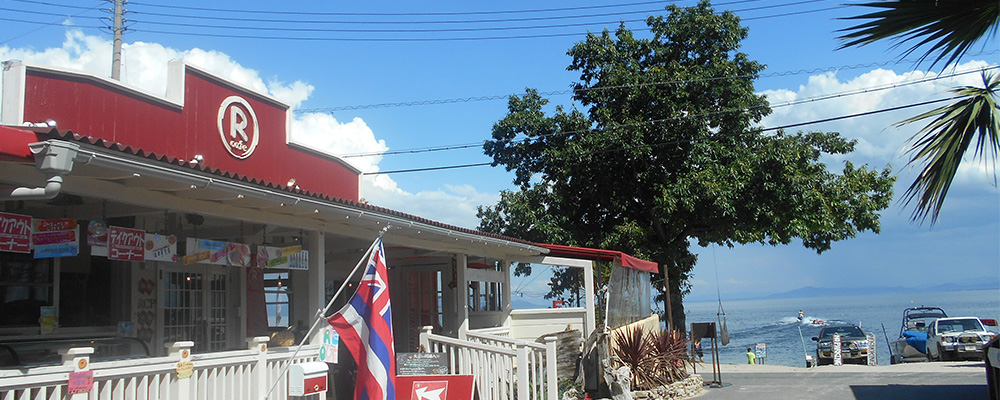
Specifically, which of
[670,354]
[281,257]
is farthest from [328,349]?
[670,354]

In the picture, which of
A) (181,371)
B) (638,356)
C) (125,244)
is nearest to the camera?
(181,371)

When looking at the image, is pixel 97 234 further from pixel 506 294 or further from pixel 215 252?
pixel 506 294

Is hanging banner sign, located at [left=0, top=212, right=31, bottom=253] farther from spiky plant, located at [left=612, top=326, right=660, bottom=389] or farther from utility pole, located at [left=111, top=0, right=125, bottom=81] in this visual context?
utility pole, located at [left=111, top=0, right=125, bottom=81]

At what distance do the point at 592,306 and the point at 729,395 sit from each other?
9.88ft

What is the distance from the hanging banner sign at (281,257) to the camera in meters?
8.74

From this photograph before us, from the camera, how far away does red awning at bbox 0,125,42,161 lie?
16.3 feet

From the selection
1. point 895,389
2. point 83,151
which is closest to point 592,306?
point 895,389

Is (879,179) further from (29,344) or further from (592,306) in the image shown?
(29,344)

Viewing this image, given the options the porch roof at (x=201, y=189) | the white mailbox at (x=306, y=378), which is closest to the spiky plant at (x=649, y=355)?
the porch roof at (x=201, y=189)

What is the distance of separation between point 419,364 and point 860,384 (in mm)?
9748

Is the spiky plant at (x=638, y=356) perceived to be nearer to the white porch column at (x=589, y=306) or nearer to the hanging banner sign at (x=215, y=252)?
the white porch column at (x=589, y=306)

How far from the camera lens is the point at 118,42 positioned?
2159 centimetres

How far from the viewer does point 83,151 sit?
17.4 feet

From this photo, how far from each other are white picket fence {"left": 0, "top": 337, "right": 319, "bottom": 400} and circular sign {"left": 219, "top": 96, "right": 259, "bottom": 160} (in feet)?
17.0
